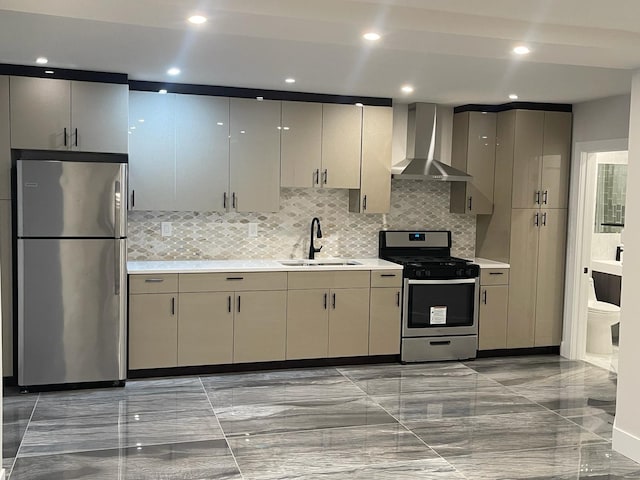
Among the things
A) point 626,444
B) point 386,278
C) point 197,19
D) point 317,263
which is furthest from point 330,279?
point 197,19

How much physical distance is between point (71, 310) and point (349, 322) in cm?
229

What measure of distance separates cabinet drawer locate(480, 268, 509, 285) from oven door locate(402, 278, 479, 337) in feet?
0.36

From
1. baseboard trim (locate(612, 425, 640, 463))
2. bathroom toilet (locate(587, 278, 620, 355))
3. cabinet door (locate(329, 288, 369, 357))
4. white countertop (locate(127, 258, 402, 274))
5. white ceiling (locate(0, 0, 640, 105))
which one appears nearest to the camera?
white ceiling (locate(0, 0, 640, 105))

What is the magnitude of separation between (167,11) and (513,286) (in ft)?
14.8

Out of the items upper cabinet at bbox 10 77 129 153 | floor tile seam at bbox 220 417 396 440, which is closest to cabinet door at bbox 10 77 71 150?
upper cabinet at bbox 10 77 129 153

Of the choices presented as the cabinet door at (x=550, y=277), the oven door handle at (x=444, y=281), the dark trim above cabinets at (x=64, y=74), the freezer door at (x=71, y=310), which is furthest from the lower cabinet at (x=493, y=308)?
the dark trim above cabinets at (x=64, y=74)

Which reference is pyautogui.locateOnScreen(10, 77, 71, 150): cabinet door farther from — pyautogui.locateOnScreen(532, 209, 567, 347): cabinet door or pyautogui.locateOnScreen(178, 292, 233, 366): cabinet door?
pyautogui.locateOnScreen(532, 209, 567, 347): cabinet door

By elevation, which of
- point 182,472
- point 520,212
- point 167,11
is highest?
point 167,11

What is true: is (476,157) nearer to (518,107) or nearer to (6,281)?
(518,107)

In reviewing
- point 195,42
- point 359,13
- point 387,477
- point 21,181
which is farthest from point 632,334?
point 21,181

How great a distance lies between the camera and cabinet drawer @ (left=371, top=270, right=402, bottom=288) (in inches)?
234

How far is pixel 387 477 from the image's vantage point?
3645mm

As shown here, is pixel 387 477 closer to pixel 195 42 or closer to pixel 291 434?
pixel 291 434

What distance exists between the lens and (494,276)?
635cm
